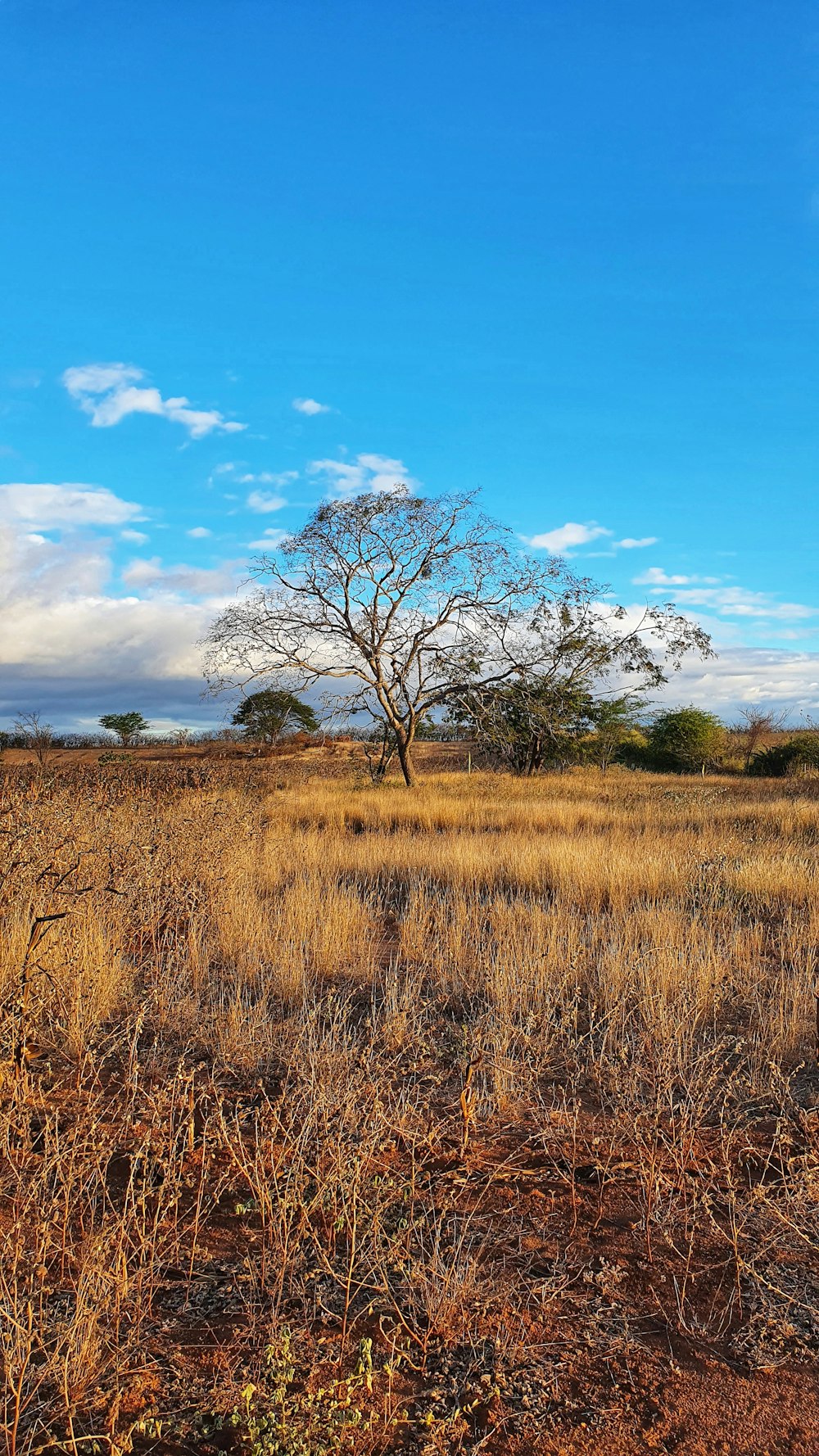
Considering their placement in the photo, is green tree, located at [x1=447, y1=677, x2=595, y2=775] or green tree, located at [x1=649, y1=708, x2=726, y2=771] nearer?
green tree, located at [x1=447, y1=677, x2=595, y2=775]

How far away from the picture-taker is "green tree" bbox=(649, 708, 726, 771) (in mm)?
37438

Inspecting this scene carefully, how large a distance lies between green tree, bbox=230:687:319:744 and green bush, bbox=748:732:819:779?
16794mm

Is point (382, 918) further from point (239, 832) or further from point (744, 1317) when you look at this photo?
point (744, 1317)

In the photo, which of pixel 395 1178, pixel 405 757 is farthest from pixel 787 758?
pixel 395 1178

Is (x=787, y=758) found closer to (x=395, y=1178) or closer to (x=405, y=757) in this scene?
(x=405, y=757)

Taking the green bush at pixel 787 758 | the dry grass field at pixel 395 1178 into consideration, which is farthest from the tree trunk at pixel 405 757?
the dry grass field at pixel 395 1178

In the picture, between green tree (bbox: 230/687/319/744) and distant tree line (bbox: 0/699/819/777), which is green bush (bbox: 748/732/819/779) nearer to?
distant tree line (bbox: 0/699/819/777)

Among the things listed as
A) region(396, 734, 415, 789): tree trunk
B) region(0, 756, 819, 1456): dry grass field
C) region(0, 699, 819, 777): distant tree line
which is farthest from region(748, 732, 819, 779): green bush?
region(0, 756, 819, 1456): dry grass field

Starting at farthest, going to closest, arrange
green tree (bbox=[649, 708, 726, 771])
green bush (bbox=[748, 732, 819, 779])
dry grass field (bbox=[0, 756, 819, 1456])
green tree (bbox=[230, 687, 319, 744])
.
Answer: green tree (bbox=[649, 708, 726, 771])
green bush (bbox=[748, 732, 819, 779])
green tree (bbox=[230, 687, 319, 744])
dry grass field (bbox=[0, 756, 819, 1456])

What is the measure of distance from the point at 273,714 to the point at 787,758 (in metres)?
19.8

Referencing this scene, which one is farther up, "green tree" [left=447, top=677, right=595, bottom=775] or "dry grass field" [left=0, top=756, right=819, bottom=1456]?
"green tree" [left=447, top=677, right=595, bottom=775]

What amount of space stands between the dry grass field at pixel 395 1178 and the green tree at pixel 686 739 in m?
31.8

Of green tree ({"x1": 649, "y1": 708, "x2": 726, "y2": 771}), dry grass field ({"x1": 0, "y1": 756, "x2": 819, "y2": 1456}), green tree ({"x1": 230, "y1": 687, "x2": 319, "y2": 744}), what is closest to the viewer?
dry grass field ({"x1": 0, "y1": 756, "x2": 819, "y2": 1456})

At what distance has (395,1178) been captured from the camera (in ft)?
10.0
